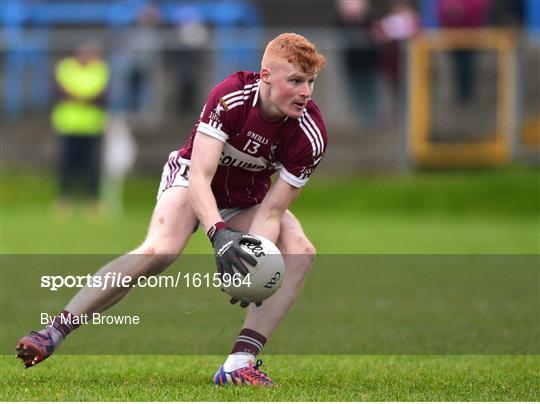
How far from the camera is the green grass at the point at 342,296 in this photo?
6.77 meters

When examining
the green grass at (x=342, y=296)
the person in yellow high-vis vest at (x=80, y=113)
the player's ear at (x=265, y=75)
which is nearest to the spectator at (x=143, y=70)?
the person in yellow high-vis vest at (x=80, y=113)

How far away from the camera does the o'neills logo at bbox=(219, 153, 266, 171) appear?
7.04m

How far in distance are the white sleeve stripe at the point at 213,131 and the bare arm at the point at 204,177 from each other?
16 mm

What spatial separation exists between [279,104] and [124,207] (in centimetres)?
1483

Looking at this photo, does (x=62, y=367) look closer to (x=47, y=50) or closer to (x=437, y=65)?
(x=437, y=65)

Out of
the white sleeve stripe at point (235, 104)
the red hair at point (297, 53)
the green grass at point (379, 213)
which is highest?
the green grass at point (379, 213)

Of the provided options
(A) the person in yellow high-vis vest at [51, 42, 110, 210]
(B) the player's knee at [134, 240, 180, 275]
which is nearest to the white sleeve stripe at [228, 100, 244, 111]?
(B) the player's knee at [134, 240, 180, 275]

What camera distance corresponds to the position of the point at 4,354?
26.0 ft

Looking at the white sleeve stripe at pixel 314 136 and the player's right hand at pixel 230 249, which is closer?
the player's right hand at pixel 230 249

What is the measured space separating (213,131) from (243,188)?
0.54m

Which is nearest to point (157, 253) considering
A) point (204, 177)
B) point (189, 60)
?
point (204, 177)

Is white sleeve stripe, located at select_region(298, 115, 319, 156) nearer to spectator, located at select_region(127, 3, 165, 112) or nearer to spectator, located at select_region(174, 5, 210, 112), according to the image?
spectator, located at select_region(174, 5, 210, 112)

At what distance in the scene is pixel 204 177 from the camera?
6746mm

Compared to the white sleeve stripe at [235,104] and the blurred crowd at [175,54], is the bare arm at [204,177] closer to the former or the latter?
the white sleeve stripe at [235,104]
